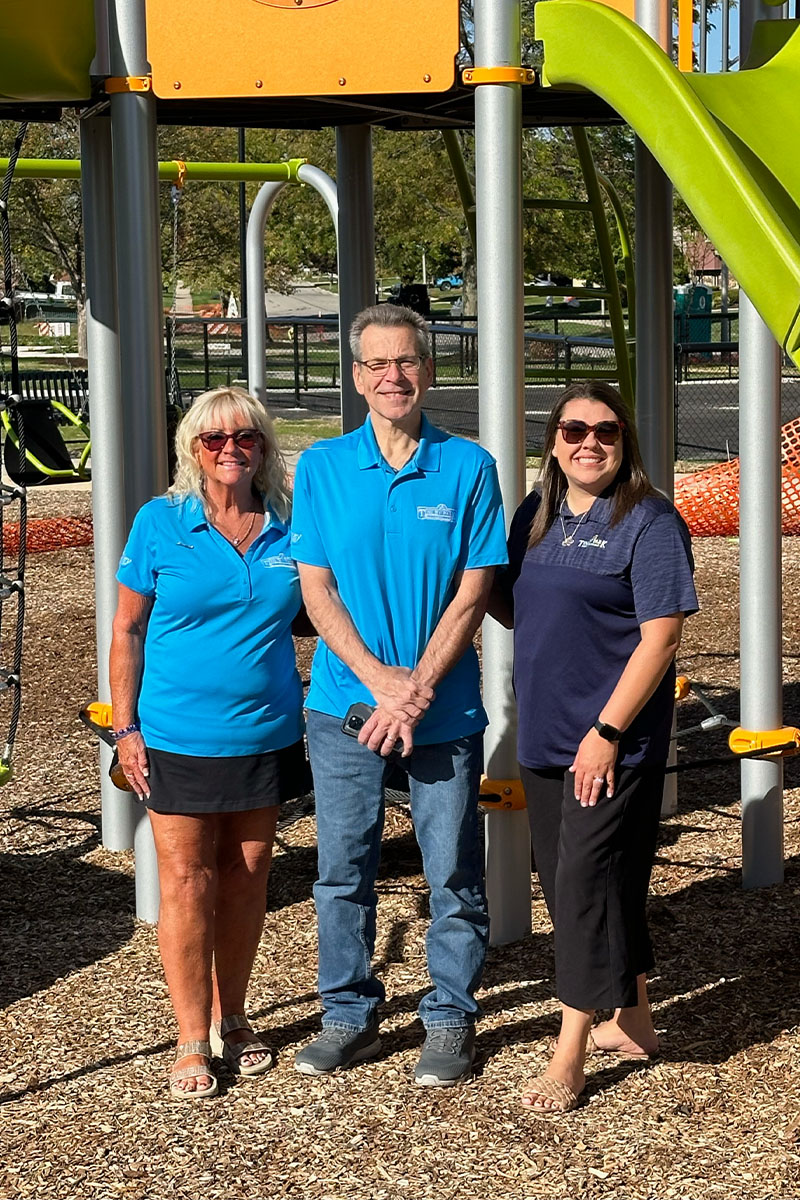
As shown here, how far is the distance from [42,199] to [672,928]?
26.1 m

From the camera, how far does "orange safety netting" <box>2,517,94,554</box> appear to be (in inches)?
510

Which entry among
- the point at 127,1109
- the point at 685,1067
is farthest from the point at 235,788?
the point at 685,1067

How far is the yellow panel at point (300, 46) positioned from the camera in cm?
473

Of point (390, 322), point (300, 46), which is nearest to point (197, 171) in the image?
point (300, 46)

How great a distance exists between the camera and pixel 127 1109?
3977 mm

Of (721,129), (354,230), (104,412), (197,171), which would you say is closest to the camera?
(721,129)

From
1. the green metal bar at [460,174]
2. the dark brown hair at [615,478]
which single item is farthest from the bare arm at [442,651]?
the green metal bar at [460,174]

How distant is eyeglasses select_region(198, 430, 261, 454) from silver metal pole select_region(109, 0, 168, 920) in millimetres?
1106

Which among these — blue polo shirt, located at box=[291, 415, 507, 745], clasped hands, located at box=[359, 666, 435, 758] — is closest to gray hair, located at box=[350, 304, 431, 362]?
blue polo shirt, located at box=[291, 415, 507, 745]

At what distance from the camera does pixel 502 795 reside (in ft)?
15.7

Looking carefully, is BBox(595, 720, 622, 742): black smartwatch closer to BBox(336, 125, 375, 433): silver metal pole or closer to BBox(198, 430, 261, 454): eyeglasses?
BBox(198, 430, 261, 454): eyeglasses

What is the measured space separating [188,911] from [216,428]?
1.18 metres

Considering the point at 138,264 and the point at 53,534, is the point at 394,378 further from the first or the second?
the point at 53,534

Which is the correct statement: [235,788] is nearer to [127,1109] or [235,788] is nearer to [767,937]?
[127,1109]
